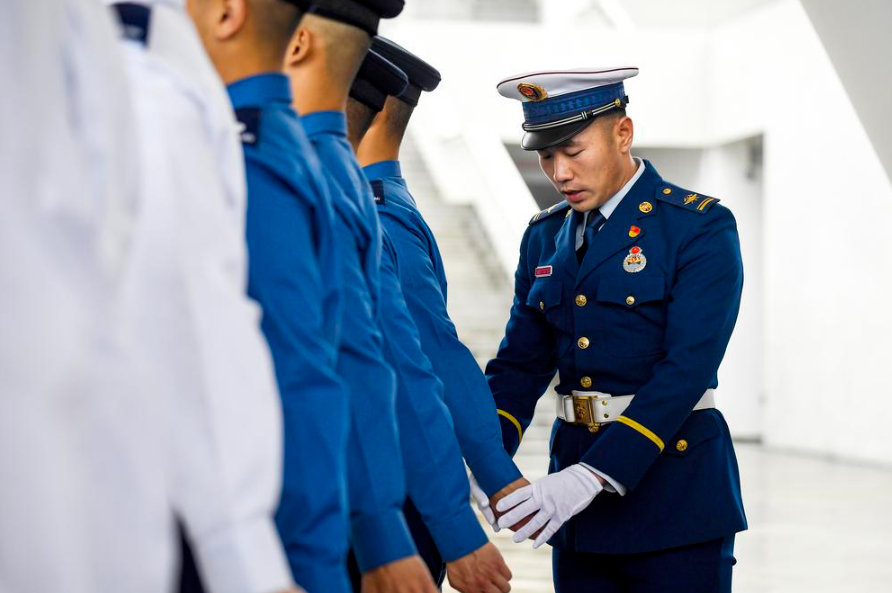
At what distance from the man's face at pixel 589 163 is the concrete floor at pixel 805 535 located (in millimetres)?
2390

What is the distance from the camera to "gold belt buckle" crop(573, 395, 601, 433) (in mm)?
2568

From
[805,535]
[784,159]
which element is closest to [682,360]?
[805,535]

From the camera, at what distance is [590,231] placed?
8.89ft

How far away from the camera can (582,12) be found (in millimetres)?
13469

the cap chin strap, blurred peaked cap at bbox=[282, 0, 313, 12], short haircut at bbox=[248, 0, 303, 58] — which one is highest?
blurred peaked cap at bbox=[282, 0, 313, 12]

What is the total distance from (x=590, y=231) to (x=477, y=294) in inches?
238

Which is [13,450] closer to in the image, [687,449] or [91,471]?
[91,471]

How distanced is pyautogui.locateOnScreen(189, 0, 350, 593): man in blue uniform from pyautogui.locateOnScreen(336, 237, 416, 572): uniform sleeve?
12 cm

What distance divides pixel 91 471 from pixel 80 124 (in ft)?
0.97

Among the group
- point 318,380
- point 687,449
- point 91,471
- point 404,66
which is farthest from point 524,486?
point 91,471

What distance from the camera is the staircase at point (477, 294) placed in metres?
7.12

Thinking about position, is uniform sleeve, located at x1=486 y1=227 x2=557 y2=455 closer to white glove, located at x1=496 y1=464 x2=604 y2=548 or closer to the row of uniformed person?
white glove, located at x1=496 y1=464 x2=604 y2=548

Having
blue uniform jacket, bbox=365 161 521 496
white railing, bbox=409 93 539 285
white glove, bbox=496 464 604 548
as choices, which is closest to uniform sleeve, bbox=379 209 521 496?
blue uniform jacket, bbox=365 161 521 496

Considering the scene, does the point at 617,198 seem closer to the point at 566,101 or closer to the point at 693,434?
the point at 566,101
